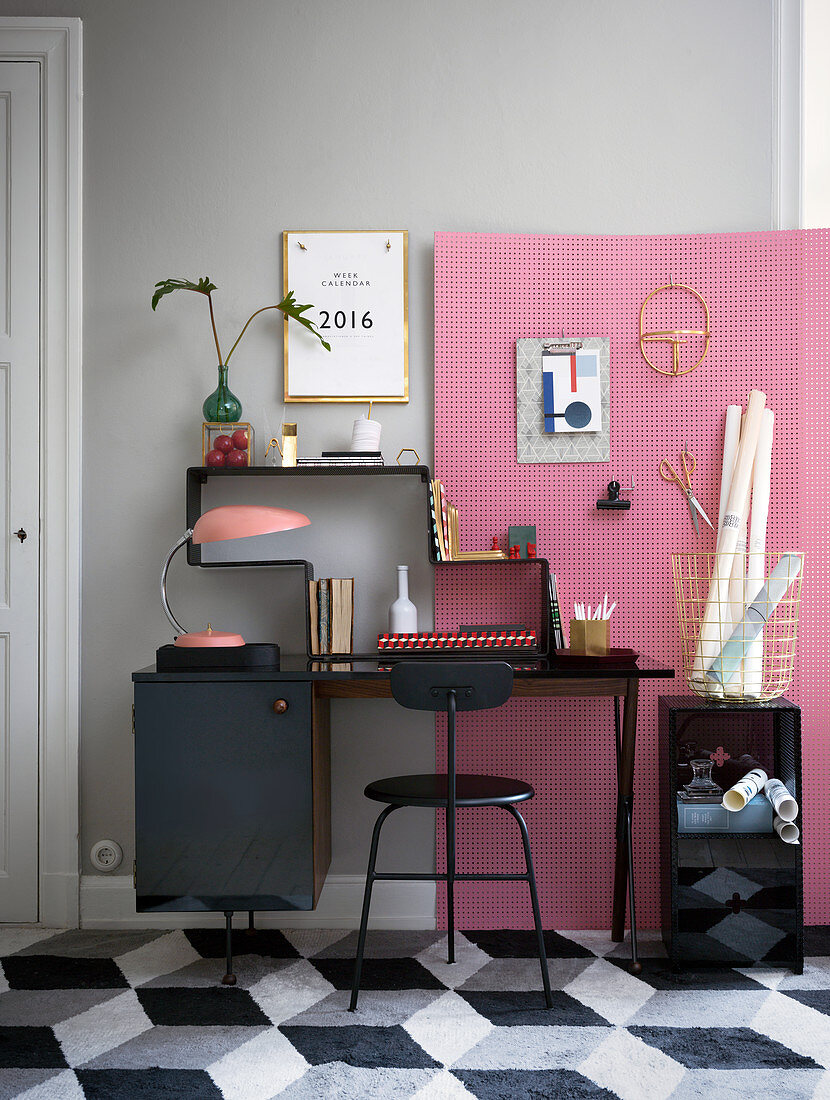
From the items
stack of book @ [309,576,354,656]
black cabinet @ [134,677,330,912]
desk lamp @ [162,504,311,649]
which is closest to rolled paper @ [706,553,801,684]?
stack of book @ [309,576,354,656]

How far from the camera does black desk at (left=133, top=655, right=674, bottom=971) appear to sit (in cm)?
236

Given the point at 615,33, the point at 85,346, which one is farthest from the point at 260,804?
the point at 615,33

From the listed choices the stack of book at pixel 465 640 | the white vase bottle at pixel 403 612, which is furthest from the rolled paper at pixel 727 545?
Answer: the white vase bottle at pixel 403 612

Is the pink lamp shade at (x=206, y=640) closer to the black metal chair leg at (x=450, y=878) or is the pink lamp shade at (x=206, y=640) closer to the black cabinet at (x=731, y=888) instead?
the black metal chair leg at (x=450, y=878)

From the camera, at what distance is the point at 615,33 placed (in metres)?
2.90

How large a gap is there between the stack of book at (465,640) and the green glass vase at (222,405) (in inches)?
31.8

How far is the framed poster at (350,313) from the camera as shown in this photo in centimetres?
289

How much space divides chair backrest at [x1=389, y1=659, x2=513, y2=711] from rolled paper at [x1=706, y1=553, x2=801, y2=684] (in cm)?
70

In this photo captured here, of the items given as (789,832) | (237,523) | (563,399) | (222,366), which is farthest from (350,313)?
(789,832)

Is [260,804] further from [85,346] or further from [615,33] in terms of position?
[615,33]

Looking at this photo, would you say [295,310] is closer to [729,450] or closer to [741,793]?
[729,450]

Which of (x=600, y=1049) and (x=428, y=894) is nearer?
(x=600, y=1049)

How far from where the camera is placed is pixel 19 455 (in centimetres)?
291

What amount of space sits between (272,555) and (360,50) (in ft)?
5.24
